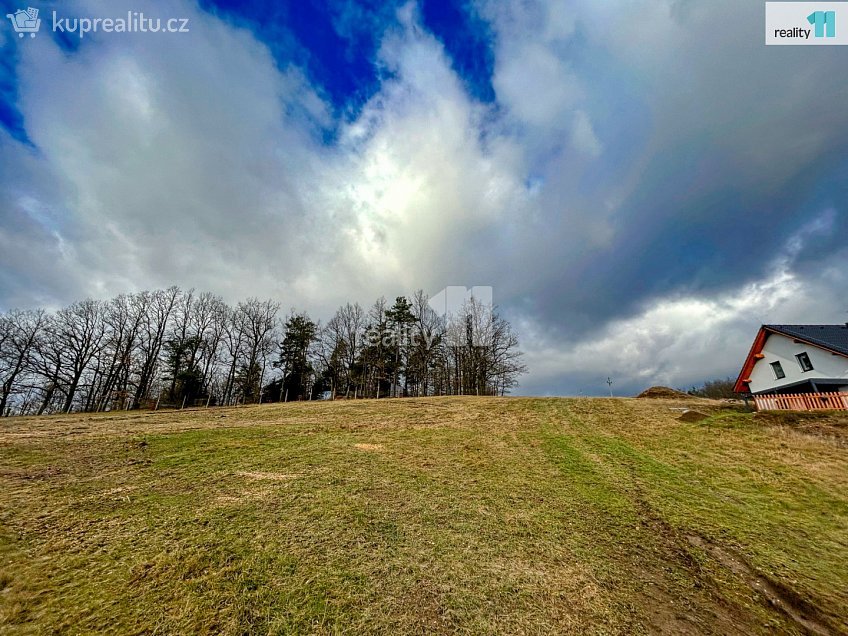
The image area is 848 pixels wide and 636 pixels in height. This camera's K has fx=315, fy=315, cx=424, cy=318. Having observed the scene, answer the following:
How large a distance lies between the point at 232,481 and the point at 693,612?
9.47m

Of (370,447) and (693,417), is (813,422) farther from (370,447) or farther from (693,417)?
(370,447)

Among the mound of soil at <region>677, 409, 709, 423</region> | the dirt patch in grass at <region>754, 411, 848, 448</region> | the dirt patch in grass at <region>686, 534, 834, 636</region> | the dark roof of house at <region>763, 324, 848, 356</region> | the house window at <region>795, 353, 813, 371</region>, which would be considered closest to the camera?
the dirt patch in grass at <region>686, 534, 834, 636</region>

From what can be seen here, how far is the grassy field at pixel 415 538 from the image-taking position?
13.6 ft

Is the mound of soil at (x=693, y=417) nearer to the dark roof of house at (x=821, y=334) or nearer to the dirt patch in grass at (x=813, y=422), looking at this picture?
the dirt patch in grass at (x=813, y=422)

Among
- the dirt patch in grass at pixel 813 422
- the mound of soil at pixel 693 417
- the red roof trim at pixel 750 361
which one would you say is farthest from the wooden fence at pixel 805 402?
the red roof trim at pixel 750 361

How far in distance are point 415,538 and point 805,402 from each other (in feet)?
71.4

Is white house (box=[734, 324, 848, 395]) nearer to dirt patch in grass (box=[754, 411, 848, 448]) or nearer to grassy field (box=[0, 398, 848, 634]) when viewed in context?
dirt patch in grass (box=[754, 411, 848, 448])

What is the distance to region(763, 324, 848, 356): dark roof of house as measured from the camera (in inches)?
869

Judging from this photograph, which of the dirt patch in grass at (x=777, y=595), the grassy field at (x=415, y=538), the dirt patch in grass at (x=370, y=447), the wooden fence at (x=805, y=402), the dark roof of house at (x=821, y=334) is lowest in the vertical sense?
the dirt patch in grass at (x=777, y=595)

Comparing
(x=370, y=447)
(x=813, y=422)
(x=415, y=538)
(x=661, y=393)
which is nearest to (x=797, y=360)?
(x=661, y=393)

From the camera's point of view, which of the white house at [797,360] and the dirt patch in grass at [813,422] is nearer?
the dirt patch in grass at [813,422]

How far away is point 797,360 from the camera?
24219mm

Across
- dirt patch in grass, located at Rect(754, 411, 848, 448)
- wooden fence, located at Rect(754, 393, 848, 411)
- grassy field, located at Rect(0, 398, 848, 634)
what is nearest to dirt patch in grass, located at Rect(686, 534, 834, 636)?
grassy field, located at Rect(0, 398, 848, 634)

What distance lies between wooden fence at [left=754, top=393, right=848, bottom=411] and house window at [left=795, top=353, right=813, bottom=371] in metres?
11.4
